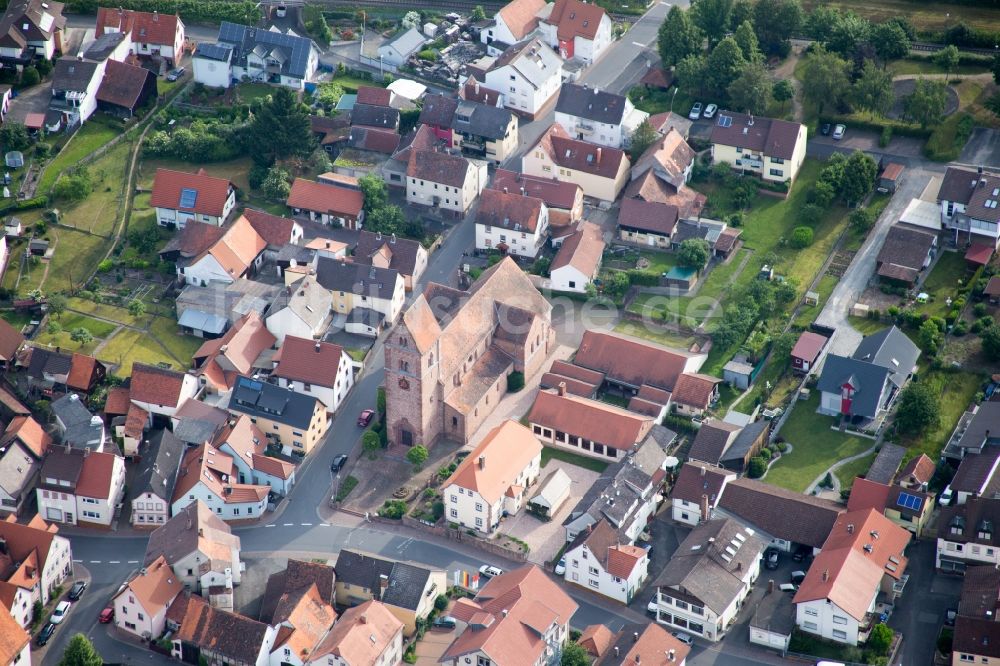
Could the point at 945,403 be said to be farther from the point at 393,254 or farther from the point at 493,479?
the point at 393,254

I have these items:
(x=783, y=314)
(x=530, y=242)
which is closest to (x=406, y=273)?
(x=530, y=242)

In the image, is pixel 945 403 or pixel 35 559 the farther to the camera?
pixel 945 403

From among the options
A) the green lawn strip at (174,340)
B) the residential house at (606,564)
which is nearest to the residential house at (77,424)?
the green lawn strip at (174,340)

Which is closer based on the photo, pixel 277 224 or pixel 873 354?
pixel 873 354

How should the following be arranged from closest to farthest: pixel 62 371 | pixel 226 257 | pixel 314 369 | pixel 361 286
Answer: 1. pixel 314 369
2. pixel 62 371
3. pixel 361 286
4. pixel 226 257

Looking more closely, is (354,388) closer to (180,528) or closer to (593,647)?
(180,528)

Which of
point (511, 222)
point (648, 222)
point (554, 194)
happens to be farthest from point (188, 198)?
point (648, 222)
